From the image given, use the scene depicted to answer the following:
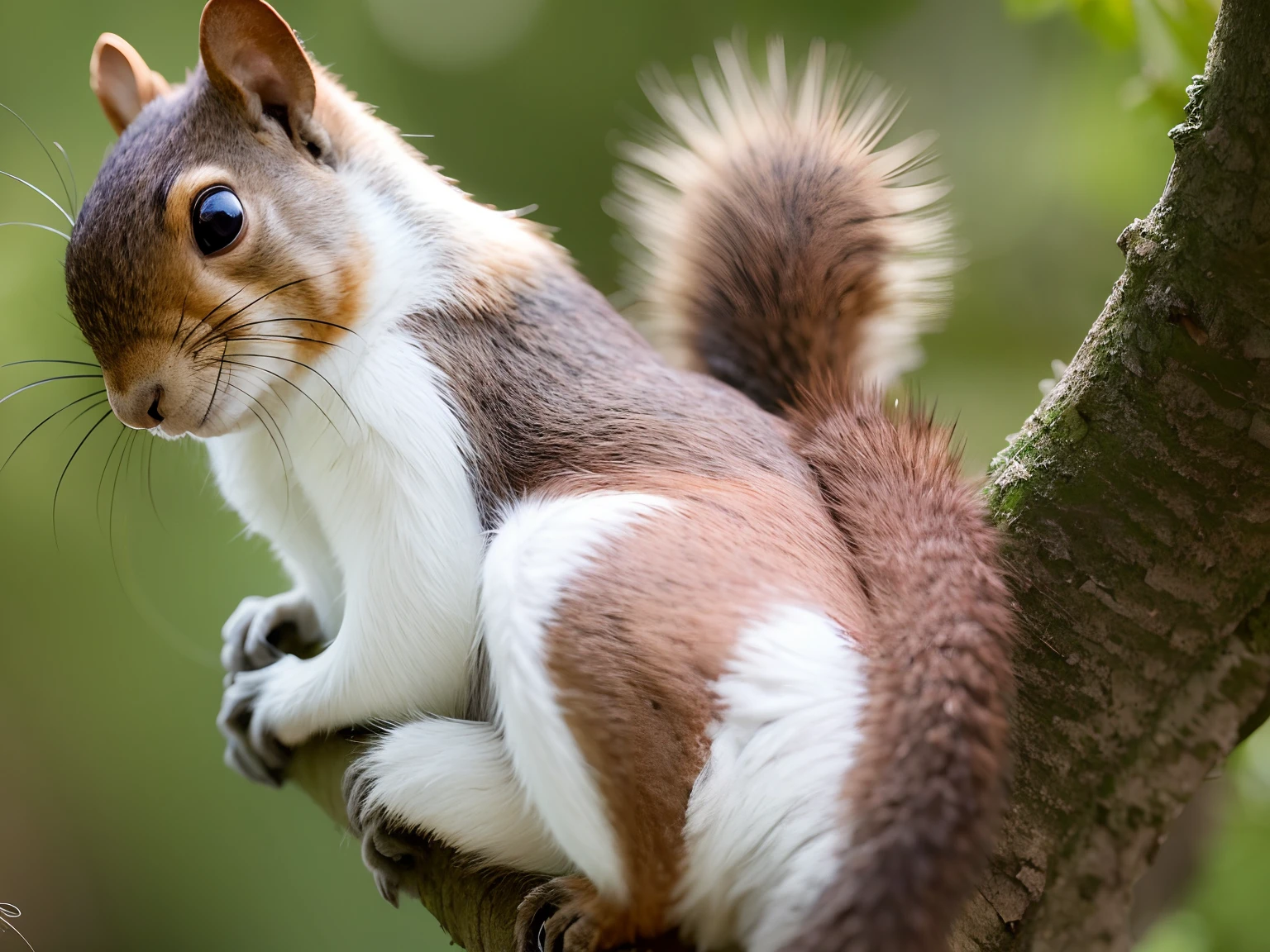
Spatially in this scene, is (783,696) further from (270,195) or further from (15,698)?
(15,698)

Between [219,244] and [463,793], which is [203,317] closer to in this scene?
[219,244]

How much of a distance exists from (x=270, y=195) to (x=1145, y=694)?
2.52 feet

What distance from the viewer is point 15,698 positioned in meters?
1.85

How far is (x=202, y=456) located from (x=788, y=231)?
702mm

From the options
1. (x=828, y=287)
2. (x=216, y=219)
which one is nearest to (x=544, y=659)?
(x=216, y=219)

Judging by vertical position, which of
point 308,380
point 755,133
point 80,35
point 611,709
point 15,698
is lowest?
point 15,698

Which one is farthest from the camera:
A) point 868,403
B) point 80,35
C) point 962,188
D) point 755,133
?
point 962,188

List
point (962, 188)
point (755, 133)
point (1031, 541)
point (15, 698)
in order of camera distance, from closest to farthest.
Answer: point (1031, 541), point (755, 133), point (15, 698), point (962, 188)

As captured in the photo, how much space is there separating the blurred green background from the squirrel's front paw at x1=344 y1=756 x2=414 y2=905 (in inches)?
20.3

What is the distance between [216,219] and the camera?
75cm

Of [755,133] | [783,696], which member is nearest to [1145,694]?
[783,696]

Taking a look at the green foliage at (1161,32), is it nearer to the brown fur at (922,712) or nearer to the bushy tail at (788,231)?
the bushy tail at (788,231)

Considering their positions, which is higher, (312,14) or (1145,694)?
(312,14)

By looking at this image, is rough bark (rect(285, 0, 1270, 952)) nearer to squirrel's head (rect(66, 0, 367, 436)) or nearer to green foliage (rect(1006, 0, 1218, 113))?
green foliage (rect(1006, 0, 1218, 113))
